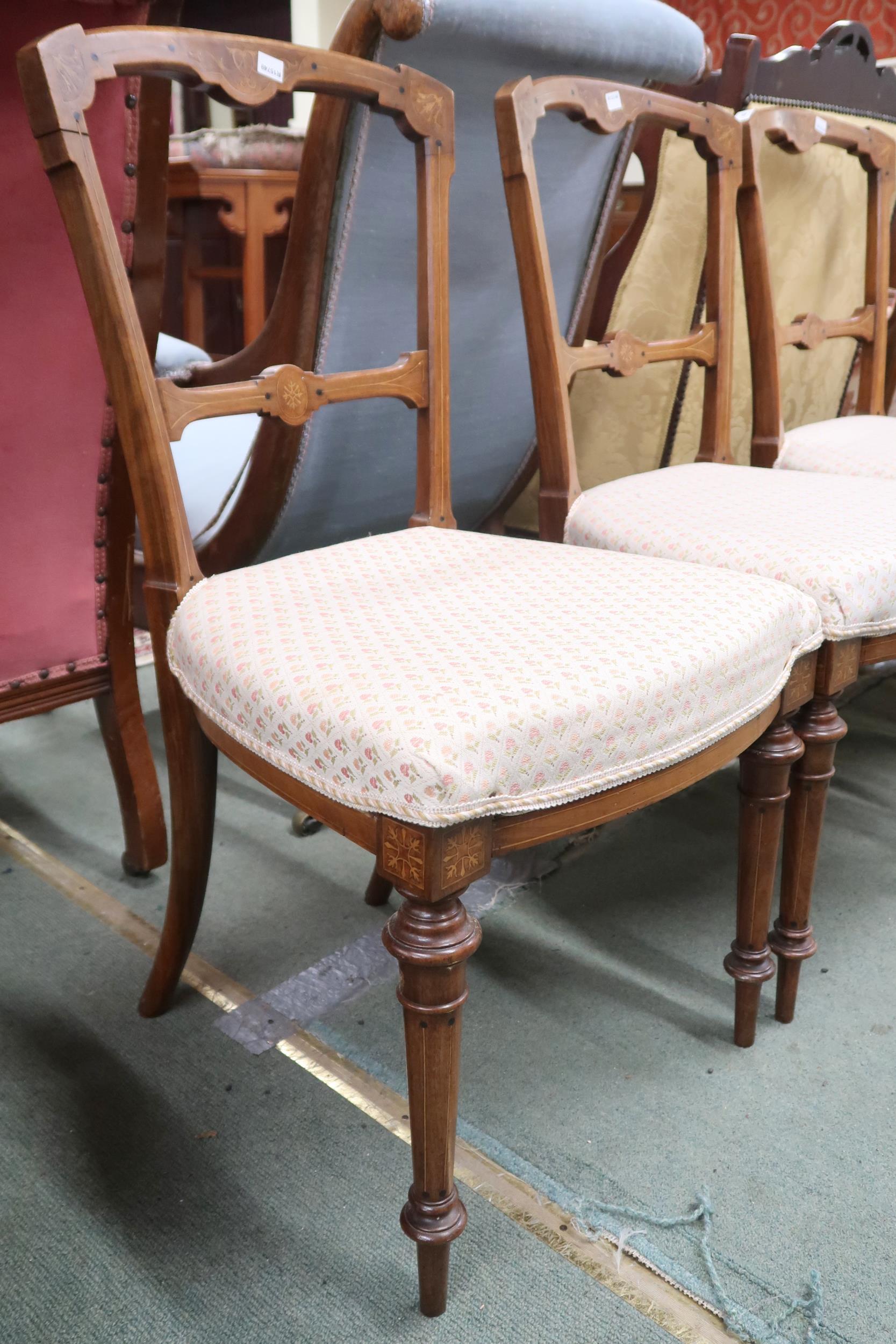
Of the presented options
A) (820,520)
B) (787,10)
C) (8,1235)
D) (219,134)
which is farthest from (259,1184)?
(787,10)

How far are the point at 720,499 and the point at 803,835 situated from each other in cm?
39

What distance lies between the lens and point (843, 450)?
1.45 meters

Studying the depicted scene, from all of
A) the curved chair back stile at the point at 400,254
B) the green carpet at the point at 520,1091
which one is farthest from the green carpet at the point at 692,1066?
the curved chair back stile at the point at 400,254

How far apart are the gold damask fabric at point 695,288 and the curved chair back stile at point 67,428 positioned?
32.2 inches

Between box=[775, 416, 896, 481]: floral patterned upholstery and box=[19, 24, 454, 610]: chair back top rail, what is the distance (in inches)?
24.4

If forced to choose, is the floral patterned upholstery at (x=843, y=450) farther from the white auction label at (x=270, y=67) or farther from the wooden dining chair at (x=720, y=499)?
the white auction label at (x=270, y=67)

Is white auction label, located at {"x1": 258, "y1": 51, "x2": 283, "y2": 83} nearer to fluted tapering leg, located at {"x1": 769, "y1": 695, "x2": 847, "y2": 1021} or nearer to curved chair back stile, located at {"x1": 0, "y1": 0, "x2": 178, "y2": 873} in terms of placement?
curved chair back stile, located at {"x1": 0, "y1": 0, "x2": 178, "y2": 873}

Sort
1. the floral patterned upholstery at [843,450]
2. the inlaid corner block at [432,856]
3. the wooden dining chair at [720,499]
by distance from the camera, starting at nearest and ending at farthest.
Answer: the inlaid corner block at [432,856], the wooden dining chair at [720,499], the floral patterned upholstery at [843,450]

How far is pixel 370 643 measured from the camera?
0.73 meters

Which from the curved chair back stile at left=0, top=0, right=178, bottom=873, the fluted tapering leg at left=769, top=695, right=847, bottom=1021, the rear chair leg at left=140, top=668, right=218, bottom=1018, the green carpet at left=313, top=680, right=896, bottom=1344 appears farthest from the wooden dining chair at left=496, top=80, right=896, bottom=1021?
the rear chair leg at left=140, top=668, right=218, bottom=1018

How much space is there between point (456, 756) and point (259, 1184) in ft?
1.66

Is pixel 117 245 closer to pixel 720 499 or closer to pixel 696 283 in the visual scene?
pixel 720 499

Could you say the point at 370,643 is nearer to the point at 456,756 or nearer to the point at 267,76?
the point at 456,756

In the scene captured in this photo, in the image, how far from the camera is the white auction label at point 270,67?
2.87ft
